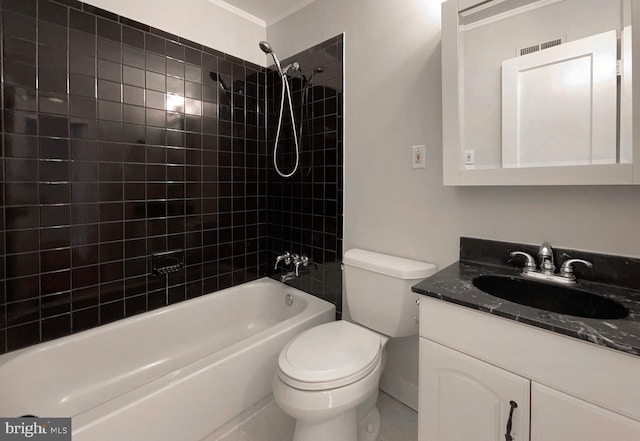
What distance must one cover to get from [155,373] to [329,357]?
1.13 meters

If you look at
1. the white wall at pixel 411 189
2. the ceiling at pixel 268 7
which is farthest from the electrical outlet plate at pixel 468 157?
the ceiling at pixel 268 7

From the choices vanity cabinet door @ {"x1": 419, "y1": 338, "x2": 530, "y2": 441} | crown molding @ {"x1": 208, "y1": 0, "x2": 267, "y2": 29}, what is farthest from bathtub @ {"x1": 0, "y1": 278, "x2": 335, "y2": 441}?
crown molding @ {"x1": 208, "y1": 0, "x2": 267, "y2": 29}

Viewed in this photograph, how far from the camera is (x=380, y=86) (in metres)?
1.60

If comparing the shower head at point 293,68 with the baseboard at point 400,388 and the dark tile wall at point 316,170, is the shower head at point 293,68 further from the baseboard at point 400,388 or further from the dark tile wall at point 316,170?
the baseboard at point 400,388

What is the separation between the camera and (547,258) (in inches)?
43.0

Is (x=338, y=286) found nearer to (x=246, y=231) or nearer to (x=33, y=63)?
(x=246, y=231)

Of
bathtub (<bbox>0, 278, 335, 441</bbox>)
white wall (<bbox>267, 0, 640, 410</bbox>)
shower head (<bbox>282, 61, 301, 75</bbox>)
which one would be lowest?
bathtub (<bbox>0, 278, 335, 441</bbox>)

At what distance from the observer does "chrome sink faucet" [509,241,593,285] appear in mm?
1054

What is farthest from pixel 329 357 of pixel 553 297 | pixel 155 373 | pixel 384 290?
pixel 155 373

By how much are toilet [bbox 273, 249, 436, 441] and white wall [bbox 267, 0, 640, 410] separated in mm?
187

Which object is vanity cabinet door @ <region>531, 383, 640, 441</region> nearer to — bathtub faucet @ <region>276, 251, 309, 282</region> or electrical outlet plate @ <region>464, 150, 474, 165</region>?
electrical outlet plate @ <region>464, 150, 474, 165</region>

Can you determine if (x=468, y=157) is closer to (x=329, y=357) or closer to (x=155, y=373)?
(x=329, y=357)

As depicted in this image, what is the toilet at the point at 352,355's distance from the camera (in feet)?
3.64

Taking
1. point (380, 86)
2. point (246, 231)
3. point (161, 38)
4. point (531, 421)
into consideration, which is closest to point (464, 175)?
point (380, 86)
